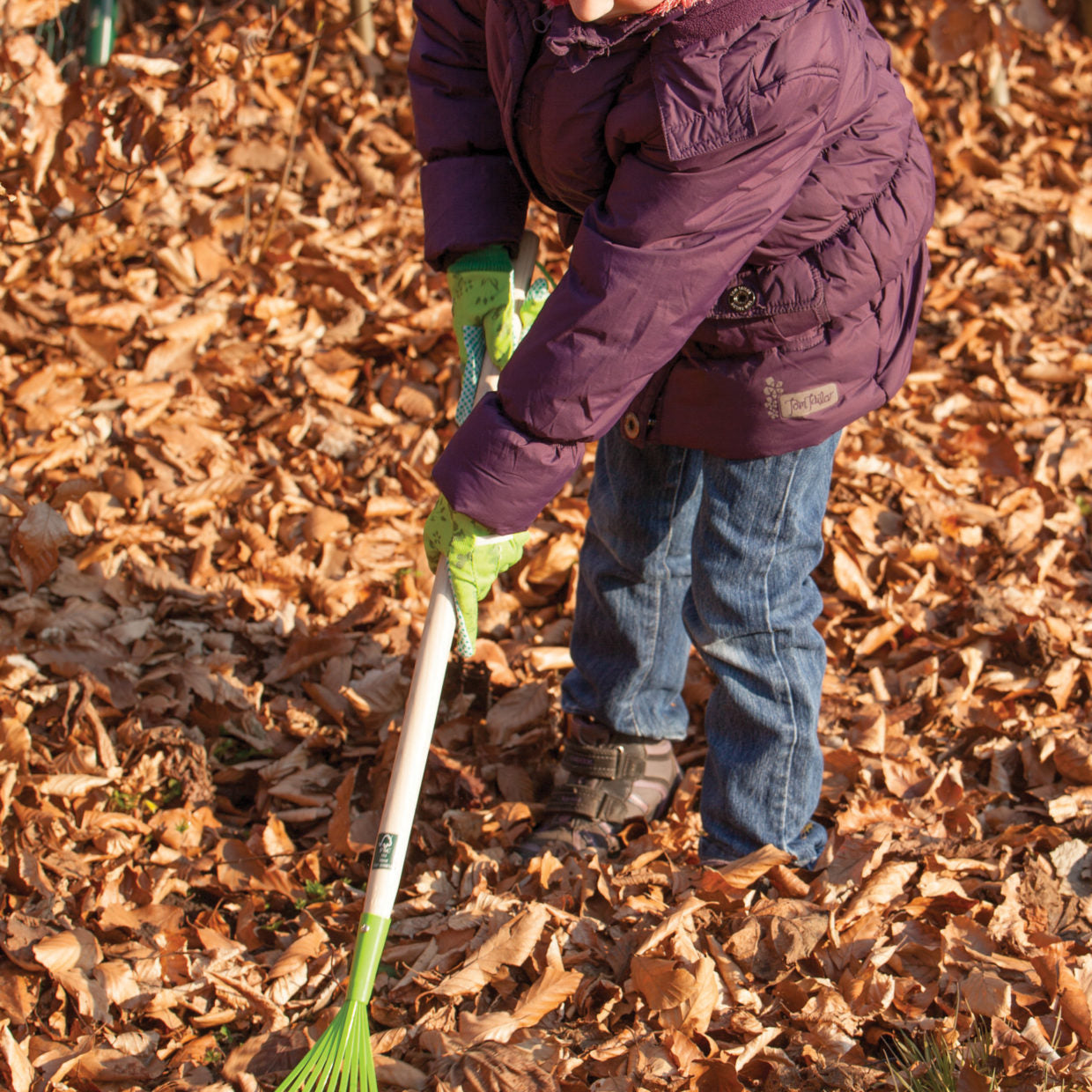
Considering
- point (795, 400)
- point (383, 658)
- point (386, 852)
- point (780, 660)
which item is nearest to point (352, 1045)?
point (386, 852)

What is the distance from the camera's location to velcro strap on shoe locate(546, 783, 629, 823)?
2479mm

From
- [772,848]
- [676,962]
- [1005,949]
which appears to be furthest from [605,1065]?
[1005,949]

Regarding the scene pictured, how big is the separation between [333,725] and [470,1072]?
1079 millimetres

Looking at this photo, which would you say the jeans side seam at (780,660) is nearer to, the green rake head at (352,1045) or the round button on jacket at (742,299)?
the round button on jacket at (742,299)

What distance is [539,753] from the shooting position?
2.75 meters

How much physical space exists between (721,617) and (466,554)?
531mm

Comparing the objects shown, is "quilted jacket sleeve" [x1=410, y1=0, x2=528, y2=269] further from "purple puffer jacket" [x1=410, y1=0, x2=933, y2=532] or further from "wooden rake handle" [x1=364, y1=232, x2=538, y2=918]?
"wooden rake handle" [x1=364, y1=232, x2=538, y2=918]

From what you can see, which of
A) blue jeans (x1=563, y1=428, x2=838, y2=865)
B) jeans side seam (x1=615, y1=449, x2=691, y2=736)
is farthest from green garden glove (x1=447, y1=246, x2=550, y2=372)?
jeans side seam (x1=615, y1=449, x2=691, y2=736)

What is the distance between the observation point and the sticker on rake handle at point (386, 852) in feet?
6.48

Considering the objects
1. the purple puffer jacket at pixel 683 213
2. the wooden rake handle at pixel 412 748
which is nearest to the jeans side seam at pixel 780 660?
the purple puffer jacket at pixel 683 213

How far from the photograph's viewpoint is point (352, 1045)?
6.21ft

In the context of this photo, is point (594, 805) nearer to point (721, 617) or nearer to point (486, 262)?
point (721, 617)

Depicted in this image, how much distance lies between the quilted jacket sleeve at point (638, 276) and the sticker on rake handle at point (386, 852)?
0.69 meters

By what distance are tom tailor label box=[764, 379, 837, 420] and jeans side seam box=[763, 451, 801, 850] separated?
118 millimetres
